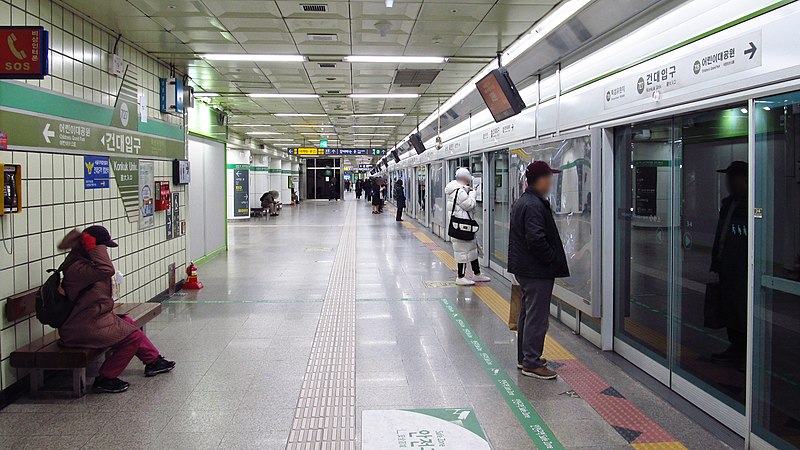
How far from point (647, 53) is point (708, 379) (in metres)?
2.34

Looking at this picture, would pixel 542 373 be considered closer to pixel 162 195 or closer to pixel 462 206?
pixel 462 206

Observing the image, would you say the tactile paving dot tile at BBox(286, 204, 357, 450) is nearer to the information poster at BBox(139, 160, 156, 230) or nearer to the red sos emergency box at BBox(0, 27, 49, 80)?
the information poster at BBox(139, 160, 156, 230)

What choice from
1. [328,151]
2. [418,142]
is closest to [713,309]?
[418,142]

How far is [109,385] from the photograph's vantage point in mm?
4156

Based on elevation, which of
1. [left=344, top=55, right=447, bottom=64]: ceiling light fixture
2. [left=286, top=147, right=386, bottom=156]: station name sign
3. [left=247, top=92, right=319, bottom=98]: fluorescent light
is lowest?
[left=344, top=55, right=447, bottom=64]: ceiling light fixture

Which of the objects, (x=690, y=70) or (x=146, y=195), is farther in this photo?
(x=146, y=195)

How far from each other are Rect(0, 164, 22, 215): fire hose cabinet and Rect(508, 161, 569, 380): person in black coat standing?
3479 millimetres

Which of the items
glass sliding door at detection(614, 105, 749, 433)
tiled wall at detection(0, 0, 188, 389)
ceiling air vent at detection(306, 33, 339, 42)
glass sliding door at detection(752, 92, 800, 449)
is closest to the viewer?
glass sliding door at detection(752, 92, 800, 449)

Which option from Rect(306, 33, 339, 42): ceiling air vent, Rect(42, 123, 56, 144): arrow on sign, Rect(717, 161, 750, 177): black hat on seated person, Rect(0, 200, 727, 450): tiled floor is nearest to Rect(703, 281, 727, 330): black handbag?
Rect(0, 200, 727, 450): tiled floor

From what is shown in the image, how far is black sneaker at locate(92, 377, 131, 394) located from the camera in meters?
4.14

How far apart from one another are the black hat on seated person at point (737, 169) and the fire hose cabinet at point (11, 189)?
460cm

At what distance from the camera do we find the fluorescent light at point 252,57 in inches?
287

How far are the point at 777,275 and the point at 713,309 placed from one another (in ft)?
3.13

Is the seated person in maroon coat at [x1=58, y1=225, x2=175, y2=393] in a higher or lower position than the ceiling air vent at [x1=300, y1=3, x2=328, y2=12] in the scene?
lower
